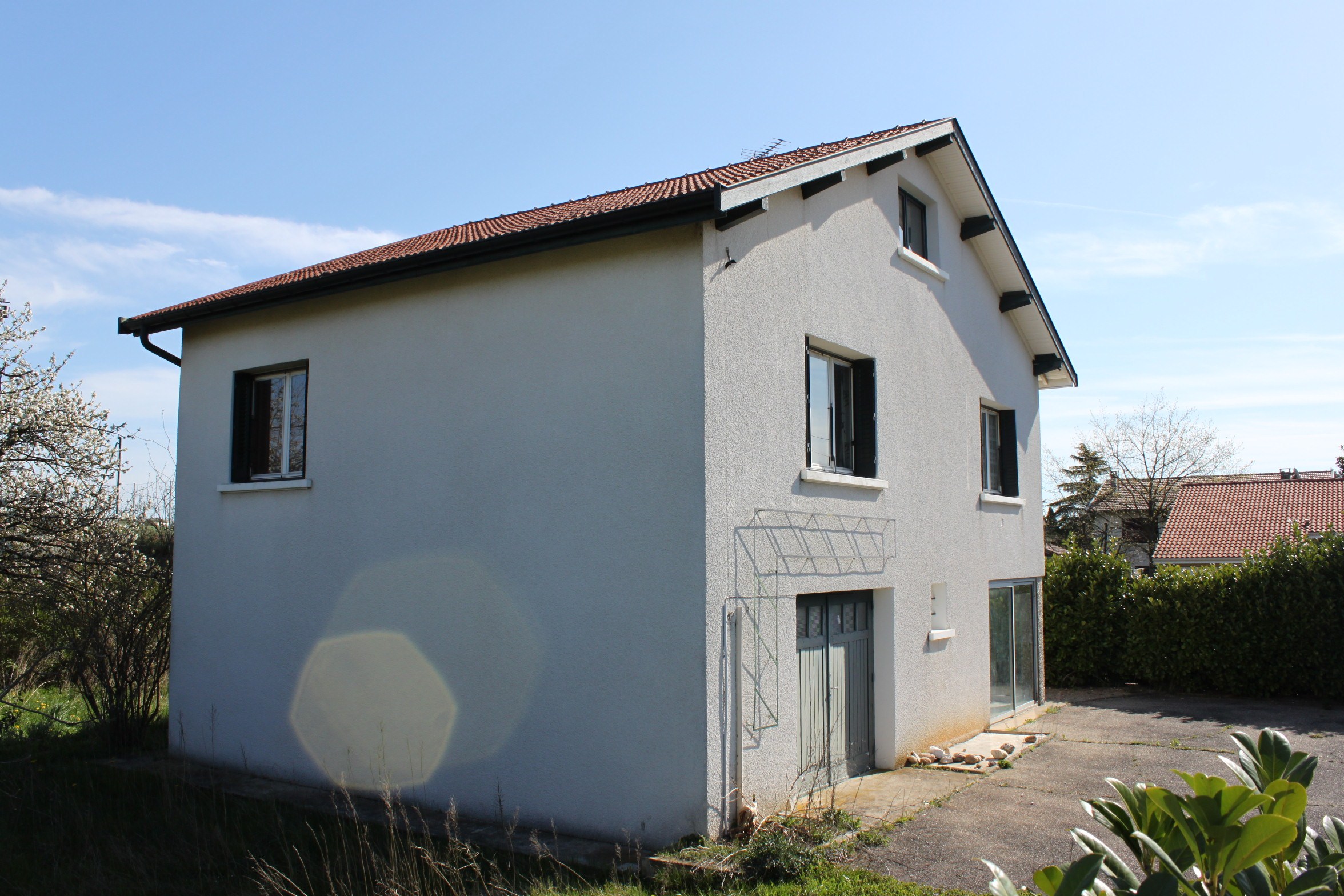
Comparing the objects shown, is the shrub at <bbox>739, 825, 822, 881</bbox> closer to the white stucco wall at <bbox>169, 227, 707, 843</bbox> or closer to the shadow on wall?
the white stucco wall at <bbox>169, 227, 707, 843</bbox>

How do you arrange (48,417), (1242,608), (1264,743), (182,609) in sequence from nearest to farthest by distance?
(1264,743)
(182,609)
(48,417)
(1242,608)

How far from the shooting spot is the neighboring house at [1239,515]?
32.2 m

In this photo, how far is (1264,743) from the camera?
8.82 ft

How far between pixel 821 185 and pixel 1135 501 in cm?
4490

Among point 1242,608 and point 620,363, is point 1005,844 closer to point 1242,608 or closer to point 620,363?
point 620,363

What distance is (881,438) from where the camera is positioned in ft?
32.9

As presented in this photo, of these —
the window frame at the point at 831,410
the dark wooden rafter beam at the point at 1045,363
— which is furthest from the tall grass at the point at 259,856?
the dark wooden rafter beam at the point at 1045,363

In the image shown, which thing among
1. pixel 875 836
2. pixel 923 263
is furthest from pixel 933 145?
pixel 875 836

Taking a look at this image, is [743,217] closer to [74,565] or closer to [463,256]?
[463,256]

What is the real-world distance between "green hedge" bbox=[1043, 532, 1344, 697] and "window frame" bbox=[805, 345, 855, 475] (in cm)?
919

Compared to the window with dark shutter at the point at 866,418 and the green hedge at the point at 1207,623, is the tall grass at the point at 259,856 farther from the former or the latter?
the green hedge at the point at 1207,623

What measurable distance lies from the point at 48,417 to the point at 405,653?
8139 mm

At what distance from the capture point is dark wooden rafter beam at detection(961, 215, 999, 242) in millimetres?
12734

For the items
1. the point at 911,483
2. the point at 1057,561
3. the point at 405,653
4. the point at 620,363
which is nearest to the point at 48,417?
the point at 405,653
